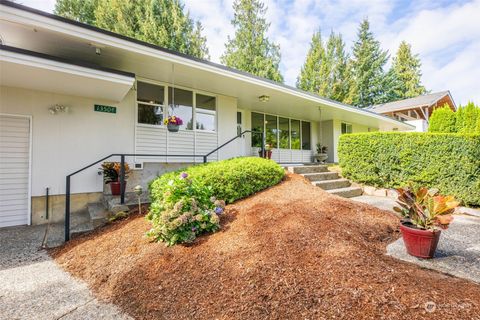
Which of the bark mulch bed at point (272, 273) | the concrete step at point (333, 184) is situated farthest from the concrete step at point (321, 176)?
the bark mulch bed at point (272, 273)

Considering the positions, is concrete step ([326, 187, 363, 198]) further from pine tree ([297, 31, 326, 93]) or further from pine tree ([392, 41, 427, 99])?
pine tree ([392, 41, 427, 99])

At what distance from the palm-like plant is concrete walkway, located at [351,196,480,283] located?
40 cm

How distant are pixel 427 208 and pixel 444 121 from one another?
640cm

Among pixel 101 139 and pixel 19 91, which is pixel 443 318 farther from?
pixel 19 91

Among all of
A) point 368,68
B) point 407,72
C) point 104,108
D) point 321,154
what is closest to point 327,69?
point 368,68

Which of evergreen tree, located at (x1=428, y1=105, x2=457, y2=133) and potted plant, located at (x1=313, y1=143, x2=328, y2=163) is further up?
evergreen tree, located at (x1=428, y1=105, x2=457, y2=133)

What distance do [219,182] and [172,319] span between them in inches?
103

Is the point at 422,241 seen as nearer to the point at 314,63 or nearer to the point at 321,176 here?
the point at 321,176

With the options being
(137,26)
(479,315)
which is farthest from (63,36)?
(137,26)

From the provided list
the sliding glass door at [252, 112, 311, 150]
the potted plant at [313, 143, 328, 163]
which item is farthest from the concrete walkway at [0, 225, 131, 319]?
the potted plant at [313, 143, 328, 163]

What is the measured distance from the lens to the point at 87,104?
553 cm

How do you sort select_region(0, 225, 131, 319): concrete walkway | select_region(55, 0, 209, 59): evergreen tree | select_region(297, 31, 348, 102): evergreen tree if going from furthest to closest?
select_region(297, 31, 348, 102): evergreen tree → select_region(55, 0, 209, 59): evergreen tree → select_region(0, 225, 131, 319): concrete walkway

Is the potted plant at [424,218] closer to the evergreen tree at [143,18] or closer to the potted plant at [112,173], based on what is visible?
the potted plant at [112,173]

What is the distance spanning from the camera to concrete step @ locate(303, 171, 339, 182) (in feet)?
22.3
